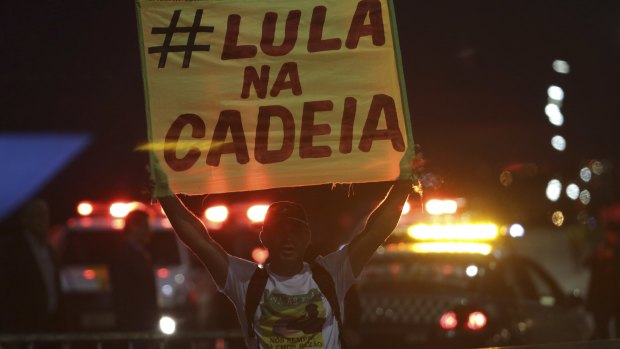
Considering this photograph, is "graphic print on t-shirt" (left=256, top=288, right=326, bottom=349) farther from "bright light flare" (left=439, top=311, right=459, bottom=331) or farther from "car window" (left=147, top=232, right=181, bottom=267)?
"car window" (left=147, top=232, right=181, bottom=267)

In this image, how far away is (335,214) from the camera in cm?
1648

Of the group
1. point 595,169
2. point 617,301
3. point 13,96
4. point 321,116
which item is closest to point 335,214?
point 617,301

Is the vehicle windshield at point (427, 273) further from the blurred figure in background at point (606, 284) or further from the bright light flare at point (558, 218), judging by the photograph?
the bright light flare at point (558, 218)

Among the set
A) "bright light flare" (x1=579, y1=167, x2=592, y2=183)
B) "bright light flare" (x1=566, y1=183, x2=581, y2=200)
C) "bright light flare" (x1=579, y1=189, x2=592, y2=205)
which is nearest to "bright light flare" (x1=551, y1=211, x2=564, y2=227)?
Result: "bright light flare" (x1=566, y1=183, x2=581, y2=200)

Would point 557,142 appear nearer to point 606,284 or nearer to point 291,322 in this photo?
point 606,284

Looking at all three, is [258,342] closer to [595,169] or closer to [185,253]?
[185,253]

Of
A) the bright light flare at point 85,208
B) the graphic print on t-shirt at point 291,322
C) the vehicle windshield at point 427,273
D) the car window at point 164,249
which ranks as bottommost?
the graphic print on t-shirt at point 291,322

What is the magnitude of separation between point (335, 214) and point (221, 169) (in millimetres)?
11247

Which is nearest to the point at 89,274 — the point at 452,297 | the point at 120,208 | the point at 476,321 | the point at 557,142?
the point at 120,208

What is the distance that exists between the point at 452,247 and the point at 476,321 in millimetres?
1149

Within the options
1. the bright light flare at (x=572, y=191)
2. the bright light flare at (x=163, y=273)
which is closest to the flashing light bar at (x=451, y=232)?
the bright light flare at (x=163, y=273)

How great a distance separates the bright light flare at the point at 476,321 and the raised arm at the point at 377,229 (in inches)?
200

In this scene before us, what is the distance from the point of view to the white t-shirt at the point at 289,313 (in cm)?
486

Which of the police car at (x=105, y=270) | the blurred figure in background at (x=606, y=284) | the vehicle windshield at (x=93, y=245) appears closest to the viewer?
the blurred figure in background at (x=606, y=284)
